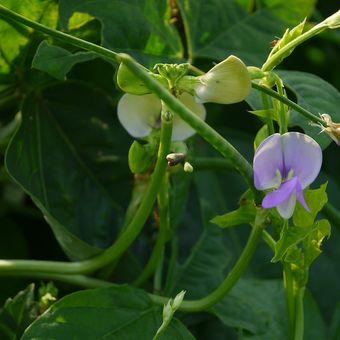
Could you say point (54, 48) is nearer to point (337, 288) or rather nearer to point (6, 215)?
point (6, 215)

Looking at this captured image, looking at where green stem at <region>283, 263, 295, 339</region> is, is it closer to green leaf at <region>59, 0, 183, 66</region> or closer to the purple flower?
the purple flower

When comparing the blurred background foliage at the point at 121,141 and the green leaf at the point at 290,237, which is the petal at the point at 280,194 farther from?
the blurred background foliage at the point at 121,141

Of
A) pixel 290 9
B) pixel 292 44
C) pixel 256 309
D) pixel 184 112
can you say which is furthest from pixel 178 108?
pixel 290 9

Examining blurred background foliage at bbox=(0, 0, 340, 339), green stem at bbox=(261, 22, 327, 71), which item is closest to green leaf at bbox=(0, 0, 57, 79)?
blurred background foliage at bbox=(0, 0, 340, 339)

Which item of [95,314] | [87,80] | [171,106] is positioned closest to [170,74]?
[171,106]

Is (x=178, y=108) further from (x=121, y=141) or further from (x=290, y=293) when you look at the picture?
(x=121, y=141)

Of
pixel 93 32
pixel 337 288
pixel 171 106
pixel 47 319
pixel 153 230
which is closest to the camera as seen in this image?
pixel 171 106

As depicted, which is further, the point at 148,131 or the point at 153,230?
the point at 153,230
